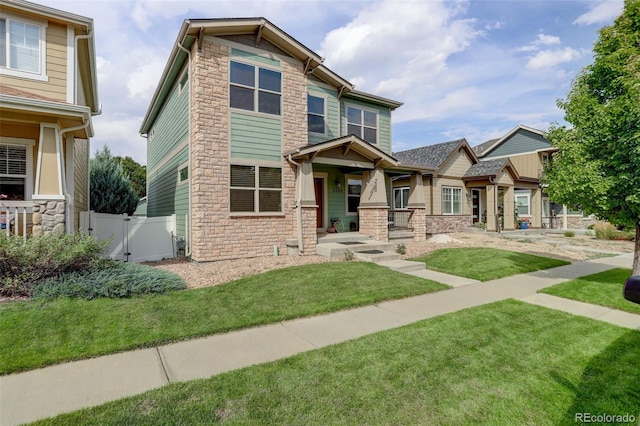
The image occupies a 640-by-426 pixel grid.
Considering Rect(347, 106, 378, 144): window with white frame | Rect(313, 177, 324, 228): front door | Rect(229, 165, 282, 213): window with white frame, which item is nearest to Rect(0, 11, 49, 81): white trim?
Rect(229, 165, 282, 213): window with white frame

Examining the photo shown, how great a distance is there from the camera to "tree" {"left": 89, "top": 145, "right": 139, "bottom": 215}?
14430 mm

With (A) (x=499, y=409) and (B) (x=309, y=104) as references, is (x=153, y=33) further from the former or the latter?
(A) (x=499, y=409)

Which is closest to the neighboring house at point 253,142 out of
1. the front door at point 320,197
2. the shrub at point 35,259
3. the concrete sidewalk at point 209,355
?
the front door at point 320,197

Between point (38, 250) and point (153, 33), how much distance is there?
8.40 meters

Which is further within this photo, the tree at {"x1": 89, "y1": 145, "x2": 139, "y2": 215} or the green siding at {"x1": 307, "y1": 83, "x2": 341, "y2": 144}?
the tree at {"x1": 89, "y1": 145, "x2": 139, "y2": 215}

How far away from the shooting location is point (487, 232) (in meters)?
18.1

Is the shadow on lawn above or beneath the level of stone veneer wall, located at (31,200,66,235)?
beneath

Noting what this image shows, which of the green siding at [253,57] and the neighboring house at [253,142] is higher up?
the green siding at [253,57]

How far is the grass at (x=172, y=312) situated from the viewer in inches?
143

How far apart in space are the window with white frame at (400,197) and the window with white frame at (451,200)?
216 cm

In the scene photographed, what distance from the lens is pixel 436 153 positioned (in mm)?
19016

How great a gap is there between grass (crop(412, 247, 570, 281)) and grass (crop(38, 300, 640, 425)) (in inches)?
152

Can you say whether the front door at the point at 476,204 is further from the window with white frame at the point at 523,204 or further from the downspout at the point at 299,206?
the downspout at the point at 299,206

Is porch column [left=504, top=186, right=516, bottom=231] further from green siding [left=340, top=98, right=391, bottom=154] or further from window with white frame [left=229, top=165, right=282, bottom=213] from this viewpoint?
window with white frame [left=229, top=165, right=282, bottom=213]
